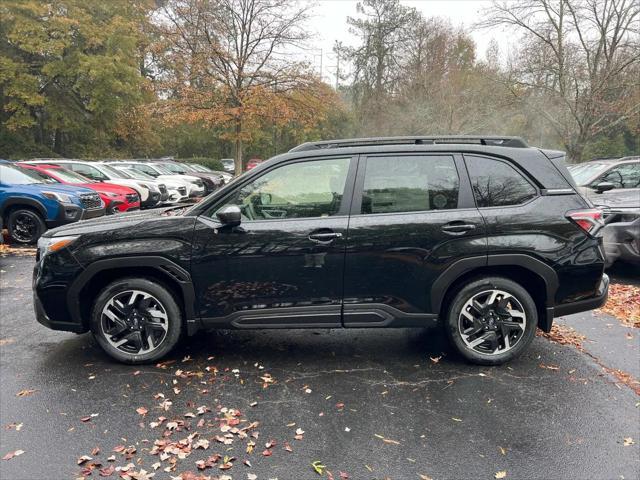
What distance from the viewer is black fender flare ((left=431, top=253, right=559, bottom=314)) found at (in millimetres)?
3768

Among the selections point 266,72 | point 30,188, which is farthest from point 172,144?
point 30,188

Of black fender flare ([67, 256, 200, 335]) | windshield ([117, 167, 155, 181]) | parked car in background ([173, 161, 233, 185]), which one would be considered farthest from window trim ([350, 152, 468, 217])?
parked car in background ([173, 161, 233, 185])

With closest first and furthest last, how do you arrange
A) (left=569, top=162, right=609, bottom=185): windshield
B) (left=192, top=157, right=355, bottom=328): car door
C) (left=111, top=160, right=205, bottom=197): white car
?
(left=192, top=157, right=355, bottom=328): car door, (left=569, top=162, right=609, bottom=185): windshield, (left=111, top=160, right=205, bottom=197): white car

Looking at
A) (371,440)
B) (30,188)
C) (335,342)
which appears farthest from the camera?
(30,188)

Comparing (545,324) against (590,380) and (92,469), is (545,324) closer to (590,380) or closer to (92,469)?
(590,380)

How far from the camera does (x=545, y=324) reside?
3.94 m

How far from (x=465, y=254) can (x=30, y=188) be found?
919 cm

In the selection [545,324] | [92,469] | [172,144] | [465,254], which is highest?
[172,144]

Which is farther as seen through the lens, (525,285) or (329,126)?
(329,126)

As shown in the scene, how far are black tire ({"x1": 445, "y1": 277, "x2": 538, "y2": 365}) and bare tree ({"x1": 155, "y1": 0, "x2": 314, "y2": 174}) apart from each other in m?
16.5

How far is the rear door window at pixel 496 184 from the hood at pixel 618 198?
324 cm

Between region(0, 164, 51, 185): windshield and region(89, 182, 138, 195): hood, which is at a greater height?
region(0, 164, 51, 185): windshield

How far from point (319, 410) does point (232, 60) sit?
18.4 meters

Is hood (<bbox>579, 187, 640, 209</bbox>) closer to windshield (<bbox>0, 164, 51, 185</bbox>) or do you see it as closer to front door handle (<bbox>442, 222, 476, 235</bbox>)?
front door handle (<bbox>442, 222, 476, 235</bbox>)
